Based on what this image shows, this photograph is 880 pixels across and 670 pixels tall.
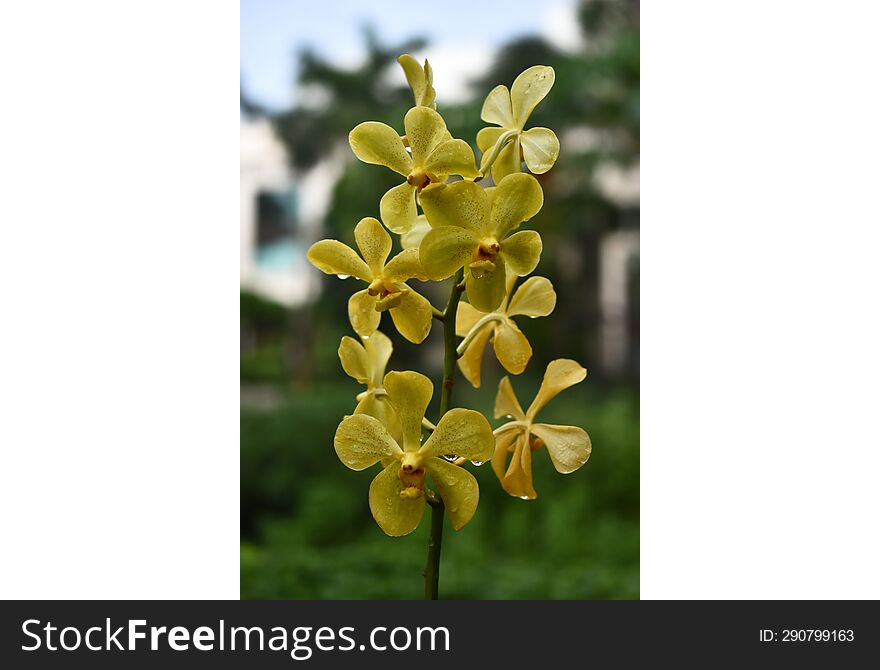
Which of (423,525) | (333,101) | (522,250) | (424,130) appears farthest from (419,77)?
(333,101)

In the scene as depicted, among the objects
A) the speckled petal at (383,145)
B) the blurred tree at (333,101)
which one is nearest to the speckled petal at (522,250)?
the speckled petal at (383,145)

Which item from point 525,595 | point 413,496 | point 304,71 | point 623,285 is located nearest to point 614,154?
point 623,285

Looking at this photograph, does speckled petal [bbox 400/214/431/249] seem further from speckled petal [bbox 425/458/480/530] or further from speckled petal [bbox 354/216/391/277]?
speckled petal [bbox 425/458/480/530]

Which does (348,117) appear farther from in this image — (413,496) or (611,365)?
(413,496)

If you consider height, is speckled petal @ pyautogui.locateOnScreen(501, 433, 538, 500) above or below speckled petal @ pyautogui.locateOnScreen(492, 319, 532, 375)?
below

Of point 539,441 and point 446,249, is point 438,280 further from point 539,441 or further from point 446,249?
point 539,441

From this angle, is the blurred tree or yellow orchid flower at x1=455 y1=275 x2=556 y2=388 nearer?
yellow orchid flower at x1=455 y1=275 x2=556 y2=388

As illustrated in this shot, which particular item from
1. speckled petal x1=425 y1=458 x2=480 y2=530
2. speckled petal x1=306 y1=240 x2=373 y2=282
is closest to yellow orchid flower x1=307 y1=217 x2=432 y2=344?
speckled petal x1=306 y1=240 x2=373 y2=282
